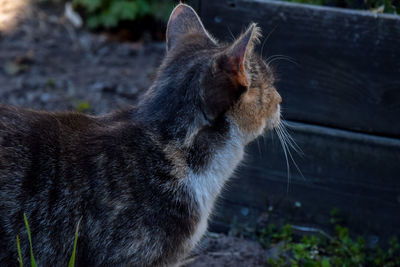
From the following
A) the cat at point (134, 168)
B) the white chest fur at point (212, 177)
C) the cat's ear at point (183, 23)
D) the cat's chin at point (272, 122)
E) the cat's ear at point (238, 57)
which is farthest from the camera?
the cat's ear at point (183, 23)

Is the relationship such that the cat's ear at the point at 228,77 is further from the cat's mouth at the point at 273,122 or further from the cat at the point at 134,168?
the cat's mouth at the point at 273,122

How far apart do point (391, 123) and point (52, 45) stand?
414 cm

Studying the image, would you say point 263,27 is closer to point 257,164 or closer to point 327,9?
point 327,9

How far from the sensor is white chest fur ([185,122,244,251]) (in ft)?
8.09

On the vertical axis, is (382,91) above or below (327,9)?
below

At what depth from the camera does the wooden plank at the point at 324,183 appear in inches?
126

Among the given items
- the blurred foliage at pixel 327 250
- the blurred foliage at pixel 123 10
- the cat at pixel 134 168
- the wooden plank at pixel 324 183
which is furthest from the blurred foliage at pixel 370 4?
the blurred foliage at pixel 123 10

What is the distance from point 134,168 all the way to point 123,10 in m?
3.85

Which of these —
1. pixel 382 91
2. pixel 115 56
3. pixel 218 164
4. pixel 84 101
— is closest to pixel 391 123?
pixel 382 91

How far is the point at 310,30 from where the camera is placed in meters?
3.11

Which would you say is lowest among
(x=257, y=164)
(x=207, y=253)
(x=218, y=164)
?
(x=207, y=253)

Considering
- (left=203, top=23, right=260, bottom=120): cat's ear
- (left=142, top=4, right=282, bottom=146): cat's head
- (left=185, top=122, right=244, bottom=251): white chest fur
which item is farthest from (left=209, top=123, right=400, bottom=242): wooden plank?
(left=203, top=23, right=260, bottom=120): cat's ear

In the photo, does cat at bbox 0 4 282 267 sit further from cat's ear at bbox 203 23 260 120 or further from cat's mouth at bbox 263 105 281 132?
cat's mouth at bbox 263 105 281 132

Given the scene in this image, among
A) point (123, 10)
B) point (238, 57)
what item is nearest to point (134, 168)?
point (238, 57)
